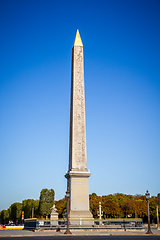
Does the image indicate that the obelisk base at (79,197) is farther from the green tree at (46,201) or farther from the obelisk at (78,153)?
the green tree at (46,201)

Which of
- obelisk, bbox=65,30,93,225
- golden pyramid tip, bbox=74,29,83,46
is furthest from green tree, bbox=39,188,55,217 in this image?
golden pyramid tip, bbox=74,29,83,46

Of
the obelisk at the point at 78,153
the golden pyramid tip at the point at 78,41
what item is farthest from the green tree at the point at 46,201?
the golden pyramid tip at the point at 78,41

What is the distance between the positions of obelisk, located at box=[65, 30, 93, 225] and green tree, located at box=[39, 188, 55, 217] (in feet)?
137

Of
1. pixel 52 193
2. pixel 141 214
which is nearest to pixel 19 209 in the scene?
pixel 52 193

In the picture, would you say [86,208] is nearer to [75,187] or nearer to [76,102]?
[75,187]

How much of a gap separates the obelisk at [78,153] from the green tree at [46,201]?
1644 inches

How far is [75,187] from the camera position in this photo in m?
29.2

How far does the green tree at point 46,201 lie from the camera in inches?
2724

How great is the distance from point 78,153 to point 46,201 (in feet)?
144

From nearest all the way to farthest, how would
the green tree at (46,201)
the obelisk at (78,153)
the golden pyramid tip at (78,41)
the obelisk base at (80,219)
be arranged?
the obelisk base at (80,219), the obelisk at (78,153), the golden pyramid tip at (78,41), the green tree at (46,201)

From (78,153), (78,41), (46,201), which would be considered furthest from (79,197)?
(46,201)

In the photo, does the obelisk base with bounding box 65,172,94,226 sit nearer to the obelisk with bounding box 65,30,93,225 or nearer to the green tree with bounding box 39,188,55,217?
the obelisk with bounding box 65,30,93,225

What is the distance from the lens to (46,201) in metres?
70.4

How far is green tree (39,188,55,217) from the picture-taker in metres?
69.2
